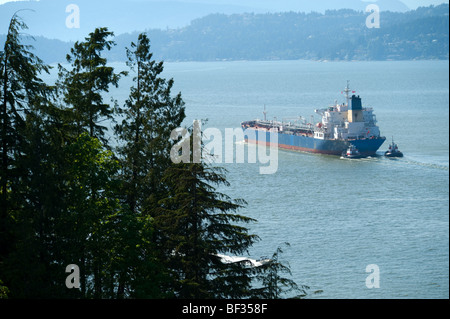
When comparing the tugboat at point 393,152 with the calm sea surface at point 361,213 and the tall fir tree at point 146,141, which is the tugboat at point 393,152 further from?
the tall fir tree at point 146,141

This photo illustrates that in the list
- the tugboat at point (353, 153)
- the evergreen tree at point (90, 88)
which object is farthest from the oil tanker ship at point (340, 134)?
the evergreen tree at point (90, 88)

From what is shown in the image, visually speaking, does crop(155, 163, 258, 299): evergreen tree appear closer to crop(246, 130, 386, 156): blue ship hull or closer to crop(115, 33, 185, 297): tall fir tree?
crop(115, 33, 185, 297): tall fir tree

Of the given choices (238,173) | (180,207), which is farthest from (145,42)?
(238,173)

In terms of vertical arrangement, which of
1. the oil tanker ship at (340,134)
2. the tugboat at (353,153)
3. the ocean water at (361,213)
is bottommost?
the ocean water at (361,213)

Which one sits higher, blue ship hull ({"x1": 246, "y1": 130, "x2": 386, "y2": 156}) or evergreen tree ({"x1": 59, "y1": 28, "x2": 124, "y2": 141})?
evergreen tree ({"x1": 59, "y1": 28, "x2": 124, "y2": 141})

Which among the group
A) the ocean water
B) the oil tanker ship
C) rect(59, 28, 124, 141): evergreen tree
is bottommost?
the ocean water

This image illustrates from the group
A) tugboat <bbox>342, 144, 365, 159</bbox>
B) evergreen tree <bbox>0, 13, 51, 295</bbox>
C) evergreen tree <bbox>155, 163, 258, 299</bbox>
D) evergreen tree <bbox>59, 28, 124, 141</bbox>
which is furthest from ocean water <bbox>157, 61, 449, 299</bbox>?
evergreen tree <bbox>0, 13, 51, 295</bbox>

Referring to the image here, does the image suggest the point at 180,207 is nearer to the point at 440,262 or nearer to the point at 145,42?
the point at 145,42

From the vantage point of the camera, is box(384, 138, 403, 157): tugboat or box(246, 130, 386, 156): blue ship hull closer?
box(384, 138, 403, 157): tugboat
